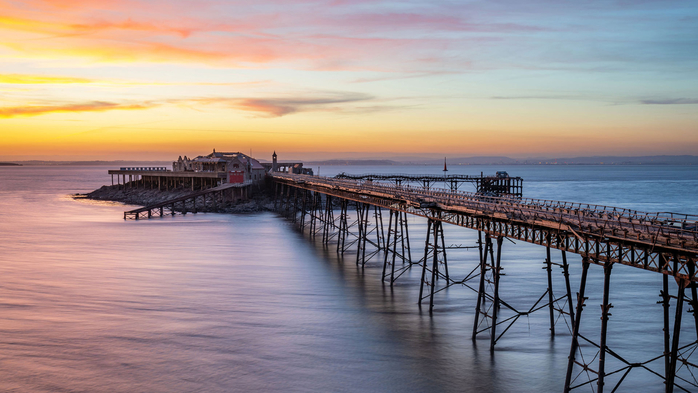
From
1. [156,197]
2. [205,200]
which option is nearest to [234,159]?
[205,200]

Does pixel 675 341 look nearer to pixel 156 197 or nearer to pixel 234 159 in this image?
pixel 234 159

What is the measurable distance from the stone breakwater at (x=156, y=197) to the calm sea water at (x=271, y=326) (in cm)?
4051

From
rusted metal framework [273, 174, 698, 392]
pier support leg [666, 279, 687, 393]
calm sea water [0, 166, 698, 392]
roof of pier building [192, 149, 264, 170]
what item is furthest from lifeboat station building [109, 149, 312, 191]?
pier support leg [666, 279, 687, 393]

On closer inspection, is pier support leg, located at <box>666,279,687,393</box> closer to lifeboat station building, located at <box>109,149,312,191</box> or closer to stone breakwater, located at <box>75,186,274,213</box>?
stone breakwater, located at <box>75,186,274,213</box>

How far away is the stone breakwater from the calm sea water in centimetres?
4051

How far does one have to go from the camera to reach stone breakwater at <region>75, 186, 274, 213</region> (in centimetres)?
9088

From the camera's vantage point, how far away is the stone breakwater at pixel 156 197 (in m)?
90.9

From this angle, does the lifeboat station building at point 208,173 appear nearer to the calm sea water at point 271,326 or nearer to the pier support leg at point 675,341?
the calm sea water at point 271,326

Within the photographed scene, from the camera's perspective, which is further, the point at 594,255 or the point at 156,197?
the point at 156,197

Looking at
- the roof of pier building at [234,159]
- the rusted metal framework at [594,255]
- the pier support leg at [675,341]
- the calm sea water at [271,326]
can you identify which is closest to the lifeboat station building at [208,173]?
the roof of pier building at [234,159]

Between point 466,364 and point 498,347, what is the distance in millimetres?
2466

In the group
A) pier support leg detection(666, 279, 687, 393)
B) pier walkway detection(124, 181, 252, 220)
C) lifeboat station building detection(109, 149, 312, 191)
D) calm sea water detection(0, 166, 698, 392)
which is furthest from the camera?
lifeboat station building detection(109, 149, 312, 191)

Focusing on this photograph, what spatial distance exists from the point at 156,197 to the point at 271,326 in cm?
8188

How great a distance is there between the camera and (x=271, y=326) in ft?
91.4
